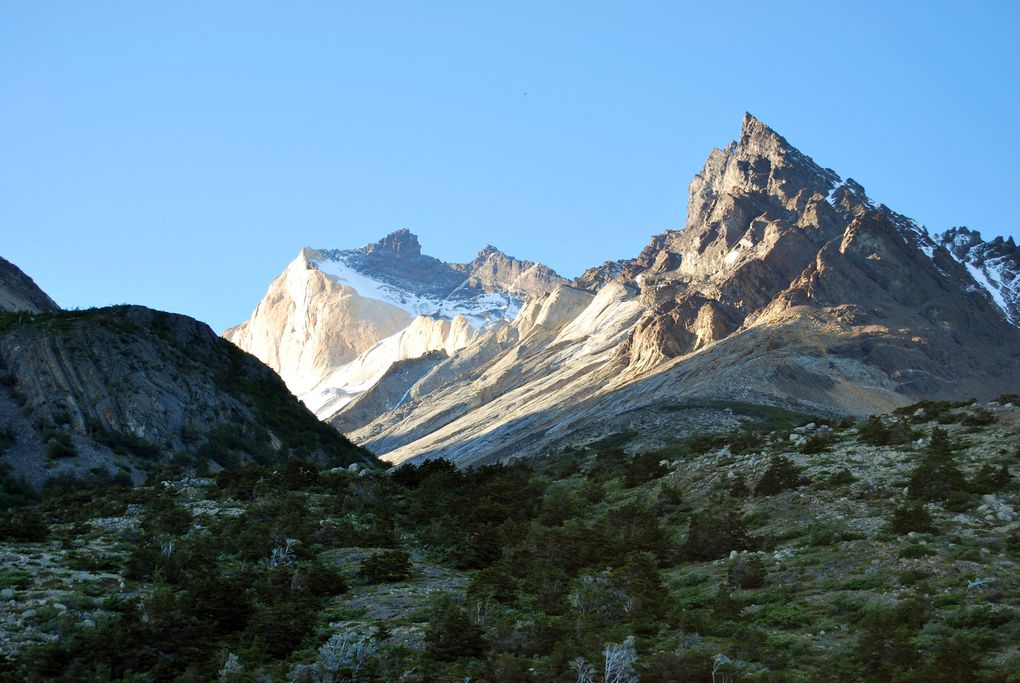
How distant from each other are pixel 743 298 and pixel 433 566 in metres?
174

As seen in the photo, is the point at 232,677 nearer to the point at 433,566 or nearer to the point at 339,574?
the point at 339,574

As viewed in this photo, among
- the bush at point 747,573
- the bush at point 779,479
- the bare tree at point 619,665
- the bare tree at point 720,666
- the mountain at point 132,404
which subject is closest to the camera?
the bare tree at point 720,666

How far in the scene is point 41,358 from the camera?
55.9m

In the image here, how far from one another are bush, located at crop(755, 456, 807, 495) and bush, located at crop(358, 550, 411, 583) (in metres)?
8.76

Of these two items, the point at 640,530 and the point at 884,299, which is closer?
the point at 640,530

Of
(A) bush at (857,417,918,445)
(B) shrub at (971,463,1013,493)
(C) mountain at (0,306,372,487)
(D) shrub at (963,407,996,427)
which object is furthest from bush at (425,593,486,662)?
(C) mountain at (0,306,372,487)

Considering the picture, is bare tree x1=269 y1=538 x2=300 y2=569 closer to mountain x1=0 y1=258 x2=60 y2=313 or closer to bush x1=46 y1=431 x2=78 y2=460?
bush x1=46 y1=431 x2=78 y2=460

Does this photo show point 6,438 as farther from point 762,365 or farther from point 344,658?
point 762,365

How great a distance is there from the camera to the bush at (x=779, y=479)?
29078 mm

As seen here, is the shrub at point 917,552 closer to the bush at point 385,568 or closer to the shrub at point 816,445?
the bush at point 385,568

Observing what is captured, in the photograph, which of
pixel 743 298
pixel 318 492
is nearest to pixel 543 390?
pixel 743 298

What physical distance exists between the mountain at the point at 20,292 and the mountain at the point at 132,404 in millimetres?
19232

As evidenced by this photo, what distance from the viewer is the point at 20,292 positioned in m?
84.0

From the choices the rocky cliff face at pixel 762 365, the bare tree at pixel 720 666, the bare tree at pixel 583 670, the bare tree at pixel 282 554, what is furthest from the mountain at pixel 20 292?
the bare tree at pixel 720 666
